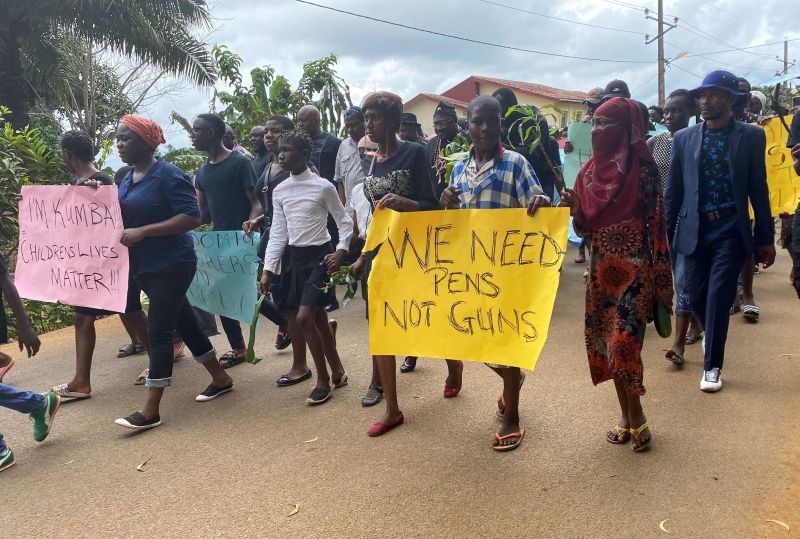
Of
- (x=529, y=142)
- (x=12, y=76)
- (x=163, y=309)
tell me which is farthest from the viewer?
(x=12, y=76)

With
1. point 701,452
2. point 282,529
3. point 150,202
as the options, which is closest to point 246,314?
point 150,202

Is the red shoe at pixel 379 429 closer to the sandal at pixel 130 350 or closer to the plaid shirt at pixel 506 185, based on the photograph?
the plaid shirt at pixel 506 185

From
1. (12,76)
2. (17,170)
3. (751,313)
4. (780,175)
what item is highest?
(12,76)

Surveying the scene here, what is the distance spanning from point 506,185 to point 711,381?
1889mm

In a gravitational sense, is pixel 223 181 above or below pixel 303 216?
above

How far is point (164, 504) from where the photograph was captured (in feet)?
10.5

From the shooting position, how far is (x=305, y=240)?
176 inches

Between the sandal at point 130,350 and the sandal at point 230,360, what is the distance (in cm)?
117

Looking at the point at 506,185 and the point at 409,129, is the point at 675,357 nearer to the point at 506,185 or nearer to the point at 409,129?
the point at 506,185

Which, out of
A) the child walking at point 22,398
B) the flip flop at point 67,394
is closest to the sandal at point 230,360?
the flip flop at point 67,394

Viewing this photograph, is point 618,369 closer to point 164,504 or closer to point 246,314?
point 164,504

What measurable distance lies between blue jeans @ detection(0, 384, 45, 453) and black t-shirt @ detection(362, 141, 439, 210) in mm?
2403

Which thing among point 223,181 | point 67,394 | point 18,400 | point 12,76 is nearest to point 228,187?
point 223,181

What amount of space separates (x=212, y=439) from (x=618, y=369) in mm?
2415
